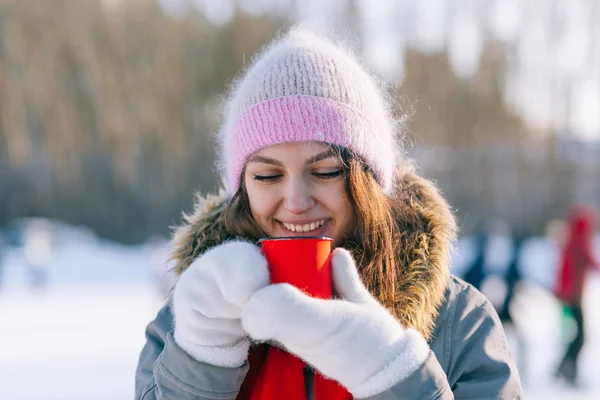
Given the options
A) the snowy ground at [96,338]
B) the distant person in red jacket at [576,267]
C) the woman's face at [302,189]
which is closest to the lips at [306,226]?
the woman's face at [302,189]

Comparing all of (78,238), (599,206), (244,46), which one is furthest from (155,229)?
(599,206)

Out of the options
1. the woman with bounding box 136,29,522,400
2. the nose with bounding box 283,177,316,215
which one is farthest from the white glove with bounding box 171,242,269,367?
the nose with bounding box 283,177,316,215

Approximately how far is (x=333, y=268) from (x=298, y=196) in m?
0.20

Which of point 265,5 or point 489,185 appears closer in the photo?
point 265,5

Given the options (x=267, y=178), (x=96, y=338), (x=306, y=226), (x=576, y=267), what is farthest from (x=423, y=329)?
(x=96, y=338)

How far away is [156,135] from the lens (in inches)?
667

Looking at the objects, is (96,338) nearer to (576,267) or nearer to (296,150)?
(576,267)

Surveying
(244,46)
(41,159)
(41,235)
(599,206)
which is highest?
(244,46)

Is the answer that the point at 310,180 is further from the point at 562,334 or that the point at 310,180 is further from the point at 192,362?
the point at 562,334

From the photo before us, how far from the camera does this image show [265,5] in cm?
1747

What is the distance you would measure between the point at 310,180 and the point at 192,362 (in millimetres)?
428

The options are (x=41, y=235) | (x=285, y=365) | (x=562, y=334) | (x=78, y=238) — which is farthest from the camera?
(x=78, y=238)

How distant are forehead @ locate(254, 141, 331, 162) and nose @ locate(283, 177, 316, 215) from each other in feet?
0.18

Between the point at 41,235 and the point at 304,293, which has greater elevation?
the point at 304,293
